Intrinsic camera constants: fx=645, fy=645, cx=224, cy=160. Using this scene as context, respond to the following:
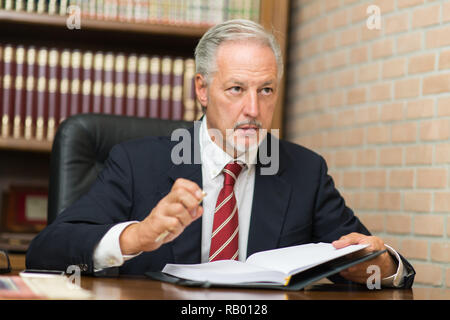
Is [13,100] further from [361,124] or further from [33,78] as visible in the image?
[361,124]

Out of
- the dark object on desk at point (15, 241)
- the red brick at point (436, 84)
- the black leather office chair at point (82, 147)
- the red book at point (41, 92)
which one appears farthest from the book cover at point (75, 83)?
the red brick at point (436, 84)

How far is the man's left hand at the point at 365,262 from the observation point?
54.1 inches

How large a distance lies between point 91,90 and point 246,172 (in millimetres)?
1028

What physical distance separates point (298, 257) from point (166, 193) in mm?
512

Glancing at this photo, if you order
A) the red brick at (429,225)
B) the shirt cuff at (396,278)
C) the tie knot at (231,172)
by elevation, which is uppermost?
the tie knot at (231,172)

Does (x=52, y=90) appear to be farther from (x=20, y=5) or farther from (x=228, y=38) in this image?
(x=228, y=38)

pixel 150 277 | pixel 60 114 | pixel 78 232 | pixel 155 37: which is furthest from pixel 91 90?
pixel 150 277

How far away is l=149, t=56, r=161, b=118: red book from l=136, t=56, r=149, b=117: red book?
2 centimetres

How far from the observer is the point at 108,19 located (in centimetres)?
253

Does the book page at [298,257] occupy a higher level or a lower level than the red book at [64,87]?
lower

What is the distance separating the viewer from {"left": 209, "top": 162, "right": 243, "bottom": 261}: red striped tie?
64.0 inches

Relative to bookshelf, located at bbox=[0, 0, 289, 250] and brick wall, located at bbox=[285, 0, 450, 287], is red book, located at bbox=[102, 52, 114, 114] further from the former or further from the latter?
brick wall, located at bbox=[285, 0, 450, 287]

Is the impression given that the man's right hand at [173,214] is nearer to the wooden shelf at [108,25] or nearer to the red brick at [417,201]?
the red brick at [417,201]

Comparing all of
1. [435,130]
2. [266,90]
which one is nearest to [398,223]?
[435,130]
